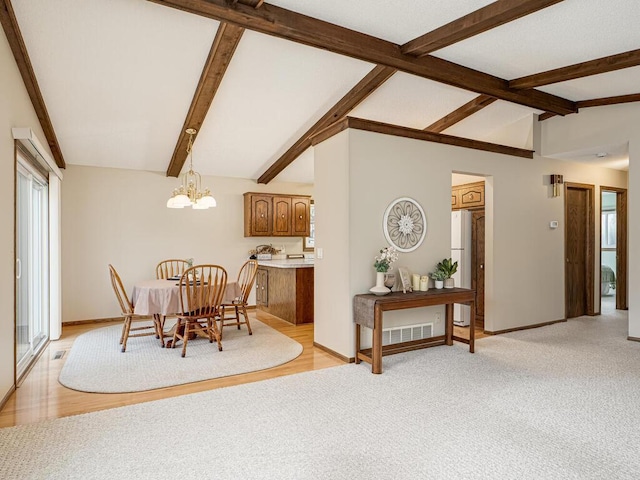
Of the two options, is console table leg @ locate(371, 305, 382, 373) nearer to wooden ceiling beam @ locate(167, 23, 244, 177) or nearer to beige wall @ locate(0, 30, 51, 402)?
wooden ceiling beam @ locate(167, 23, 244, 177)

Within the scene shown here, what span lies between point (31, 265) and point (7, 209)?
155 centimetres

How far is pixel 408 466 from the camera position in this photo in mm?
2172

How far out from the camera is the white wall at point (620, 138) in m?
4.96

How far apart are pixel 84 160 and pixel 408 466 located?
5923 mm

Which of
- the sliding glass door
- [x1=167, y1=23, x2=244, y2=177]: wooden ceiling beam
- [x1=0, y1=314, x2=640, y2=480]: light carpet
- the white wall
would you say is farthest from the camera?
the white wall

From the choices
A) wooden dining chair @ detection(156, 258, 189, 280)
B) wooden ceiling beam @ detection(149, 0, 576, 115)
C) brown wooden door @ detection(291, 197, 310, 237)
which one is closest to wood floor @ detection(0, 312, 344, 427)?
wooden dining chair @ detection(156, 258, 189, 280)

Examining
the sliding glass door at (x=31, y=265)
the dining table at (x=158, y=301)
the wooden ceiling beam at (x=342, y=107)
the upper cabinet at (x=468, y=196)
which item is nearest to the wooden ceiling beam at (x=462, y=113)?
the upper cabinet at (x=468, y=196)

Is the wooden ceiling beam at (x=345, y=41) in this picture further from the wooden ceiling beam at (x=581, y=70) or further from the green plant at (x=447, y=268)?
the green plant at (x=447, y=268)

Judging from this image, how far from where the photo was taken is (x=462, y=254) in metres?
5.61

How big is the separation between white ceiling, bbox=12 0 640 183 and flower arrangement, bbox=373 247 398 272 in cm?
200

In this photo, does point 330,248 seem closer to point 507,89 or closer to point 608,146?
point 507,89

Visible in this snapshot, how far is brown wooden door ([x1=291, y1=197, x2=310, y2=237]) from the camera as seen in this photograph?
7.45 m

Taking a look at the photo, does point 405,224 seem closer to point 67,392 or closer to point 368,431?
point 368,431

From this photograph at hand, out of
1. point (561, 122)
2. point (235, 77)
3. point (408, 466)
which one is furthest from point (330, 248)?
point (561, 122)
